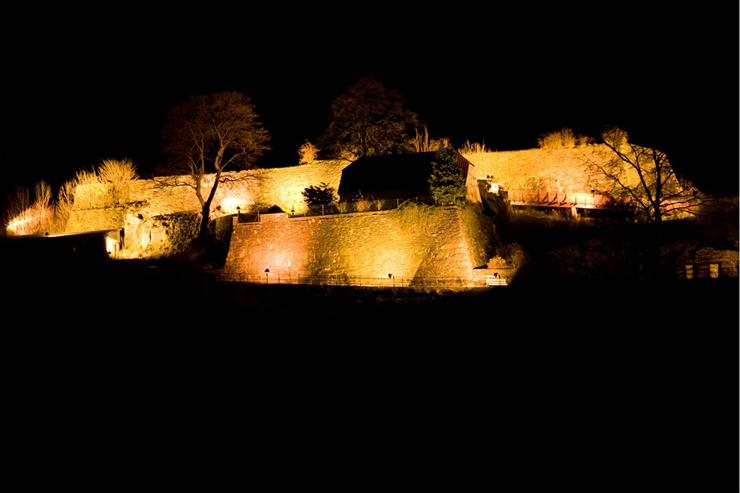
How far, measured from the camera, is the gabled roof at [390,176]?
2000 cm

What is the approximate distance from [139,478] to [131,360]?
15.9 ft

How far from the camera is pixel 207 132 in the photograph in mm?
24422

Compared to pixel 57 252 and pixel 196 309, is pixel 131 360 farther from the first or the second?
pixel 57 252

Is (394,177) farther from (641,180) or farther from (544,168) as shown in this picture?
(641,180)

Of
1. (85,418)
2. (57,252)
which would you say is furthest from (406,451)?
(57,252)

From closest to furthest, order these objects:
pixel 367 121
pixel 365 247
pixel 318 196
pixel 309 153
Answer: pixel 365 247 → pixel 318 196 → pixel 367 121 → pixel 309 153

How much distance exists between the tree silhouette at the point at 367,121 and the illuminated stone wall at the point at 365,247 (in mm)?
8247

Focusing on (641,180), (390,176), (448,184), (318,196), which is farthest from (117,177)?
(641,180)

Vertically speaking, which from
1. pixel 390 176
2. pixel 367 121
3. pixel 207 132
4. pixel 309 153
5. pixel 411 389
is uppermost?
pixel 367 121

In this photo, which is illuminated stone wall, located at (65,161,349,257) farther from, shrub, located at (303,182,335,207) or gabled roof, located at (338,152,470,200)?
gabled roof, located at (338,152,470,200)

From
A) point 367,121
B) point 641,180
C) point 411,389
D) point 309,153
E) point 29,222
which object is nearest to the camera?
point 411,389

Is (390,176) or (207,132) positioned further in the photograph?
(207,132)

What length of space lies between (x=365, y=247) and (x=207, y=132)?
1189 cm

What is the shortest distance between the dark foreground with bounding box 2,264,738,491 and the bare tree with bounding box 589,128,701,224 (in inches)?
192
